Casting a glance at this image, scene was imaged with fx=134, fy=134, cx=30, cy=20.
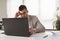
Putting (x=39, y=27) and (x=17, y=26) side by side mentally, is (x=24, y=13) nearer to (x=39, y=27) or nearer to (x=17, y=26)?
(x=39, y=27)

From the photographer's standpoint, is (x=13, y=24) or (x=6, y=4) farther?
Result: (x=6, y=4)

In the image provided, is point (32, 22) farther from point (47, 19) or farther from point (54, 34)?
point (47, 19)

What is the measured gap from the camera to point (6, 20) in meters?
1.36

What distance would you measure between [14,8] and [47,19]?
1098 mm

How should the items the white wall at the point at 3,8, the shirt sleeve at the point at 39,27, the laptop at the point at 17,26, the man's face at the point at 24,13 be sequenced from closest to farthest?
the laptop at the point at 17,26, the shirt sleeve at the point at 39,27, the man's face at the point at 24,13, the white wall at the point at 3,8

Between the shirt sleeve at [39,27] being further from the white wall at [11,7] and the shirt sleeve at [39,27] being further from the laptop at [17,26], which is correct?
the white wall at [11,7]

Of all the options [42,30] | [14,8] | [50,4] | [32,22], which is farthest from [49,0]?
[42,30]

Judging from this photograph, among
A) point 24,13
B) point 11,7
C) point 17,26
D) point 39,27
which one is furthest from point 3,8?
point 17,26

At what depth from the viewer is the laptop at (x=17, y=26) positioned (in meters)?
1.24

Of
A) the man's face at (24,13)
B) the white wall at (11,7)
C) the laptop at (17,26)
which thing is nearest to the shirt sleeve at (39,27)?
the man's face at (24,13)

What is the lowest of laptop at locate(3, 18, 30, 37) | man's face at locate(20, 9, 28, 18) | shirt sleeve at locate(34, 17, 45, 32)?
shirt sleeve at locate(34, 17, 45, 32)

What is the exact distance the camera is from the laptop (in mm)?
1239

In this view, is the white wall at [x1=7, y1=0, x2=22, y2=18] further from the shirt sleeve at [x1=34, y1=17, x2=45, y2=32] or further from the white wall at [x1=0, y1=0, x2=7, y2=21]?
the shirt sleeve at [x1=34, y1=17, x2=45, y2=32]

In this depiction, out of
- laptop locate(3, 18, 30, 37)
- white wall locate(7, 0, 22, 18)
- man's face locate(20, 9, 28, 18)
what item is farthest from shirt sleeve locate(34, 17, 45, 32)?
white wall locate(7, 0, 22, 18)
